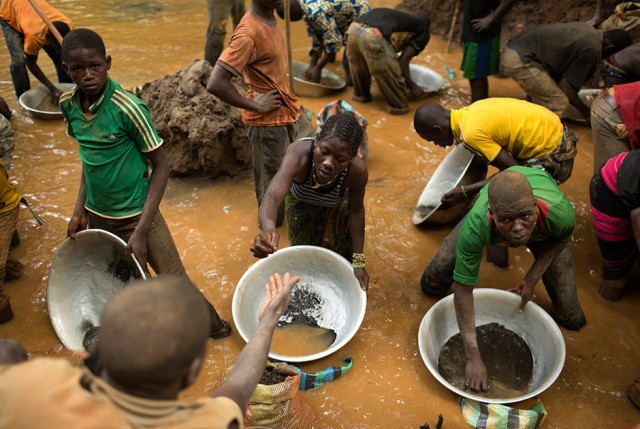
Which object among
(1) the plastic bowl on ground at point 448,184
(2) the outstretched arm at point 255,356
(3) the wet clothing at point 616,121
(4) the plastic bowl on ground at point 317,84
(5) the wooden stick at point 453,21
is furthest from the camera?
(5) the wooden stick at point 453,21

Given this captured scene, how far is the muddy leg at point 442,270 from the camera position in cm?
300

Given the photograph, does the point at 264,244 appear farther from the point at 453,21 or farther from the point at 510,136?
the point at 453,21

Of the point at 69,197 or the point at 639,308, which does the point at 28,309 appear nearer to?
the point at 69,197

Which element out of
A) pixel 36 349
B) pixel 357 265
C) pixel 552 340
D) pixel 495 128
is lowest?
pixel 36 349

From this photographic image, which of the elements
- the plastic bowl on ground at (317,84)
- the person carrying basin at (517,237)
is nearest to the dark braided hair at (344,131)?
the person carrying basin at (517,237)

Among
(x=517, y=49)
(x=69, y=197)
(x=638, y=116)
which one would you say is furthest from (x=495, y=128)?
(x=69, y=197)

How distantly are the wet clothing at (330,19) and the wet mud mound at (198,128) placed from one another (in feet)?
4.99

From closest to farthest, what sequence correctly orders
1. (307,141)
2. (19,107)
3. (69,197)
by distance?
(307,141)
(69,197)
(19,107)

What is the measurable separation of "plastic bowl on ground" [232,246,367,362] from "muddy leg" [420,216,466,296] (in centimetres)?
53

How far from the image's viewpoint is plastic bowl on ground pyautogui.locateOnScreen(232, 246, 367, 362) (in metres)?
2.73

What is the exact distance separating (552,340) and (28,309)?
2.95 metres

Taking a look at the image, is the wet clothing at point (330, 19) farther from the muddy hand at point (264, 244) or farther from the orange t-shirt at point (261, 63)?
the muddy hand at point (264, 244)

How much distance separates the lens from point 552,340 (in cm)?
258

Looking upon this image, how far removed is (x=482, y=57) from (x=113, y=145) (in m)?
3.79
